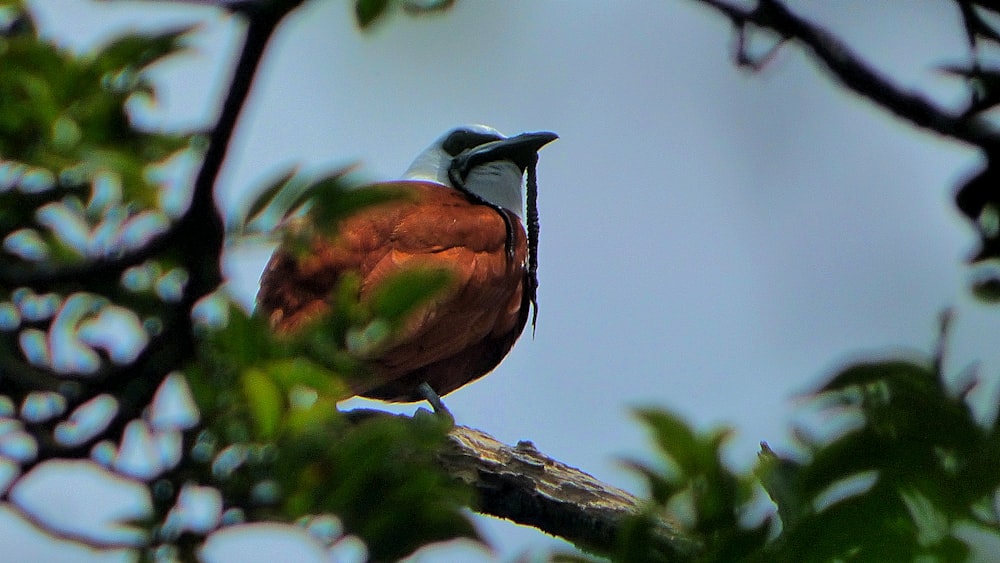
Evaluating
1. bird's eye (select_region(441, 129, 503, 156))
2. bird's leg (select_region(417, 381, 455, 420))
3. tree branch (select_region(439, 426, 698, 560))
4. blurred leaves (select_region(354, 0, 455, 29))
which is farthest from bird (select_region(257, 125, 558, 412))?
blurred leaves (select_region(354, 0, 455, 29))

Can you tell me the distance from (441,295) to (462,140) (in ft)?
9.79

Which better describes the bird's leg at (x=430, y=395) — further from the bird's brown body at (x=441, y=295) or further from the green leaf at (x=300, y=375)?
the green leaf at (x=300, y=375)

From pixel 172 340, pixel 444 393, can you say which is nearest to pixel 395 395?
pixel 444 393

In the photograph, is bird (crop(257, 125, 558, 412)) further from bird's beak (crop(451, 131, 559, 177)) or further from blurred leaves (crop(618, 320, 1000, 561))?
blurred leaves (crop(618, 320, 1000, 561))

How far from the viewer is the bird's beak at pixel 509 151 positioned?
6184 mm

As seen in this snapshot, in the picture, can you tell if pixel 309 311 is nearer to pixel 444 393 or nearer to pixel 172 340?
pixel 444 393

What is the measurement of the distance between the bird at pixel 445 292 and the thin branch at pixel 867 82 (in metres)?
2.33

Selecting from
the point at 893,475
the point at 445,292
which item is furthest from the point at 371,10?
the point at 445,292

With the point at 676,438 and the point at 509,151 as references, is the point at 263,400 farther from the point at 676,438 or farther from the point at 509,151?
the point at 509,151

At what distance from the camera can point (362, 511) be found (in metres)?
1.25

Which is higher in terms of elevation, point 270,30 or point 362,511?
point 270,30

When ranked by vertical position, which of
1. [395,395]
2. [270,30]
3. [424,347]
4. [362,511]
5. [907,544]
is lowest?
[395,395]

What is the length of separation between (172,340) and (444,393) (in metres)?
3.79

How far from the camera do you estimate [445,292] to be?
4035mm
